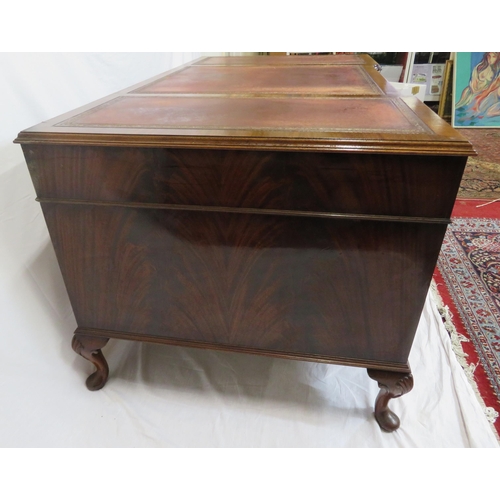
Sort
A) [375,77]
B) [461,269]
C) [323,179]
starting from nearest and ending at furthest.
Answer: [323,179], [375,77], [461,269]

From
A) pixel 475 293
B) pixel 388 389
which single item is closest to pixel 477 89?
pixel 475 293

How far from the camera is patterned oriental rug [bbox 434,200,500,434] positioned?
1.01m

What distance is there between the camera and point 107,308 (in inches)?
32.1

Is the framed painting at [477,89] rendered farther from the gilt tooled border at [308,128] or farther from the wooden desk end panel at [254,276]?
the wooden desk end panel at [254,276]

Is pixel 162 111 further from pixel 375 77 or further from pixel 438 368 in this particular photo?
pixel 438 368

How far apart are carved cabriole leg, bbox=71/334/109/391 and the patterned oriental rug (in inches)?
35.3

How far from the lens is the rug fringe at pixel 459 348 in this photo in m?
0.91

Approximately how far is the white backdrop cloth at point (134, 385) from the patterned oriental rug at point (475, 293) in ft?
0.17

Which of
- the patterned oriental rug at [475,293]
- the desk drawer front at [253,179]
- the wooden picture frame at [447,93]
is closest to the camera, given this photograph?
the desk drawer front at [253,179]

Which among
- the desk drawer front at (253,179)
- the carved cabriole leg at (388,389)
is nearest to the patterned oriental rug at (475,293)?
the carved cabriole leg at (388,389)

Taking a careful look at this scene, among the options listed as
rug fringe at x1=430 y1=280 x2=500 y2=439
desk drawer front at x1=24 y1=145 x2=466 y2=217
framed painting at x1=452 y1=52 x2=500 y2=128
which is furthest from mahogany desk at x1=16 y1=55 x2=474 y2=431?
framed painting at x1=452 y1=52 x2=500 y2=128

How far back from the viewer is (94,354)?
914 millimetres

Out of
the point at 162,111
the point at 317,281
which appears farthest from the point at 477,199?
the point at 162,111

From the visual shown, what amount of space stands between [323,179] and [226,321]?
345 millimetres
